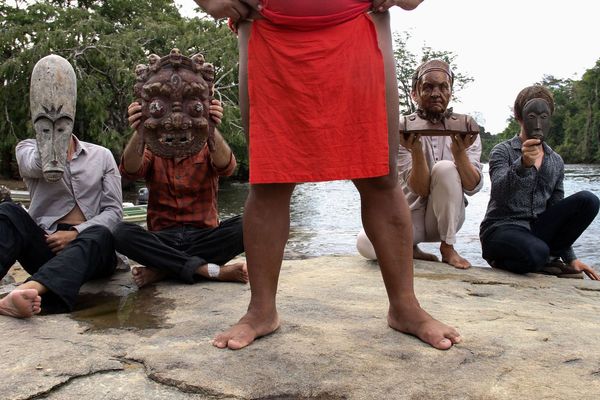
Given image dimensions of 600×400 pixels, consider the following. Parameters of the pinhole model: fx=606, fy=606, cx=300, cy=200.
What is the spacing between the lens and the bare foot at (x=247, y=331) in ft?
6.70

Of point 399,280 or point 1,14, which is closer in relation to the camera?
point 399,280

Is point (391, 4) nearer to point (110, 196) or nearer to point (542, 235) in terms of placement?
point (110, 196)

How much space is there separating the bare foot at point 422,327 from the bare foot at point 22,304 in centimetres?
140

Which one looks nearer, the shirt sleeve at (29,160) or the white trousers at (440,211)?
the shirt sleeve at (29,160)

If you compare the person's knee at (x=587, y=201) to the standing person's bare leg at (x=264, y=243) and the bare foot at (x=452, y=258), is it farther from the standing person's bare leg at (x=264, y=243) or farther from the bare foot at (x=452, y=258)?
the standing person's bare leg at (x=264, y=243)

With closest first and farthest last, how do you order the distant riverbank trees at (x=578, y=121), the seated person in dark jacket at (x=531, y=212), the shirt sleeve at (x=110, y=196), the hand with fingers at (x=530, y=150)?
the shirt sleeve at (x=110, y=196) < the hand with fingers at (x=530, y=150) < the seated person in dark jacket at (x=531, y=212) < the distant riverbank trees at (x=578, y=121)

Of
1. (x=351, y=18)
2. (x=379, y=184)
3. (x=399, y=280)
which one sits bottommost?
(x=399, y=280)

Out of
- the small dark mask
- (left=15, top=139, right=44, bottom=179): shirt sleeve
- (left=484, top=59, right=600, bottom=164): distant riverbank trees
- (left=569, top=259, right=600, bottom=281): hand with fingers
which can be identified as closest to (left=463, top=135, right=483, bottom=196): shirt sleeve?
the small dark mask

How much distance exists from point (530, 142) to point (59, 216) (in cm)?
259

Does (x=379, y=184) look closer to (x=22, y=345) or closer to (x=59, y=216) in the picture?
(x=22, y=345)

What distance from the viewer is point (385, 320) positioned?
2352 mm

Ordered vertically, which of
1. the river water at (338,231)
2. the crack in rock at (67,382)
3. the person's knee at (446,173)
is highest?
the person's knee at (446,173)

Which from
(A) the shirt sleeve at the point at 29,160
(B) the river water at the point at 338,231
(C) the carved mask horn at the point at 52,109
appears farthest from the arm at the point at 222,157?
(B) the river water at the point at 338,231

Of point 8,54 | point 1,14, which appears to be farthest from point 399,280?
point 1,14
